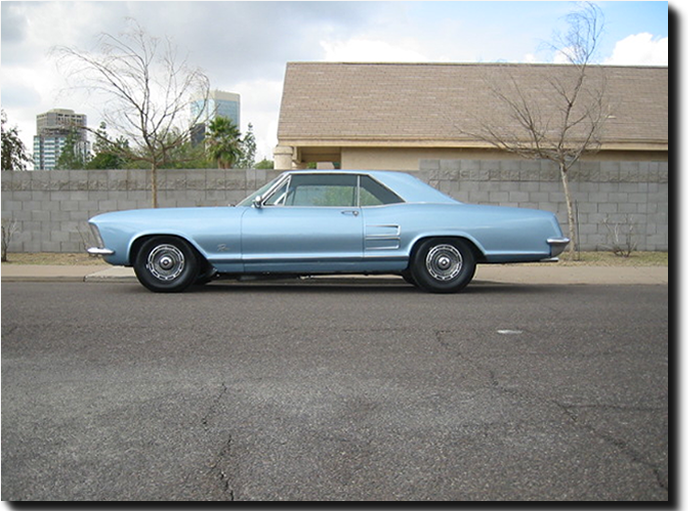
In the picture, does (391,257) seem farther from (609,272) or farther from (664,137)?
(664,137)

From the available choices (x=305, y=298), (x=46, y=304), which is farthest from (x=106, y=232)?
(x=305, y=298)

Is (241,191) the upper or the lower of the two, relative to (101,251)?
upper

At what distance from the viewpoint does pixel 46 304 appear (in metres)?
9.05

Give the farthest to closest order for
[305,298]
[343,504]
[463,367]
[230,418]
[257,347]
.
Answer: [305,298] < [257,347] < [463,367] < [230,418] < [343,504]

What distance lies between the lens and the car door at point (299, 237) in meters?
10.0

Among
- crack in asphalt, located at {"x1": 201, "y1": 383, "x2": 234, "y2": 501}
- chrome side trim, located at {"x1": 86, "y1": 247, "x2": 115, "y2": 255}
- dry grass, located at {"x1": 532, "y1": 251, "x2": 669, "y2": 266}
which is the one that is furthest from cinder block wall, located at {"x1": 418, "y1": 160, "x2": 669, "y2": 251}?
crack in asphalt, located at {"x1": 201, "y1": 383, "x2": 234, "y2": 501}

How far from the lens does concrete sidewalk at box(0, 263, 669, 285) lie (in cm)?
1193

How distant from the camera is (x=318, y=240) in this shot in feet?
33.0

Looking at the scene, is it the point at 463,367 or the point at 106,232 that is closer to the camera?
the point at 463,367

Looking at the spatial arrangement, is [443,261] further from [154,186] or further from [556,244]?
[154,186]

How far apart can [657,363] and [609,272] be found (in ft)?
23.8

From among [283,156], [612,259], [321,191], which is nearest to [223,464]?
[321,191]

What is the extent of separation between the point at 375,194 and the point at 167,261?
289cm

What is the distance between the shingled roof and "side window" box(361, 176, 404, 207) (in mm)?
9241
